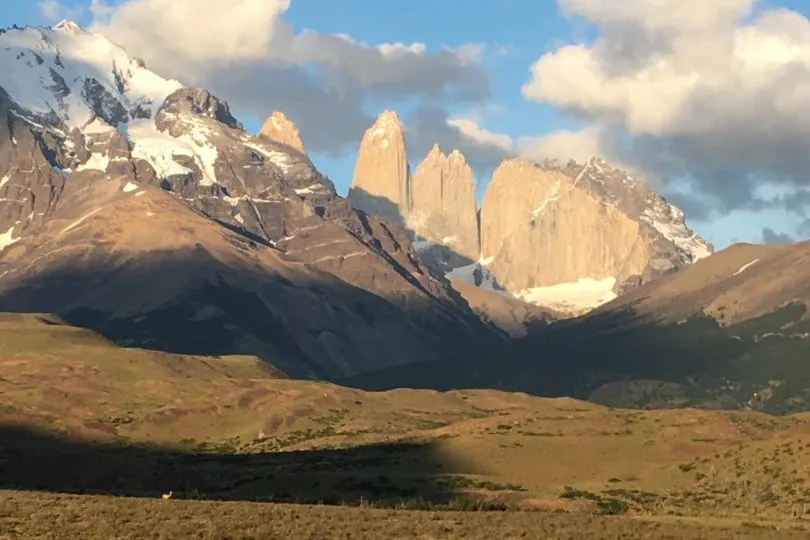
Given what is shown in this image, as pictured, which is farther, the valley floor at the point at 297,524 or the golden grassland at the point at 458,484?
the golden grassland at the point at 458,484

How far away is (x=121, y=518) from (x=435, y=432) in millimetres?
106056

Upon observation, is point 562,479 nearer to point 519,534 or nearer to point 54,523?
point 519,534

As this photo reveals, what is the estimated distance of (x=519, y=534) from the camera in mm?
63562

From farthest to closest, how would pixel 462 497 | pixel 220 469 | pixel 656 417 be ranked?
pixel 656 417, pixel 220 469, pixel 462 497

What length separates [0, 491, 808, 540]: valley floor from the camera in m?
59.5

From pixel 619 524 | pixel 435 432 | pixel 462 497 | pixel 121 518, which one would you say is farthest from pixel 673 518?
pixel 435 432

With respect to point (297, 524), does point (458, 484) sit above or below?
below

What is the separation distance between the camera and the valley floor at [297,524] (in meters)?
59.5

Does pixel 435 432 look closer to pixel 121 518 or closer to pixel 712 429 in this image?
pixel 712 429

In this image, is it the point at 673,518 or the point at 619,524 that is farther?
the point at 673,518

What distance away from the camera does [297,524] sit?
209ft

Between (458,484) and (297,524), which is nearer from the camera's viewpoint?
(297,524)

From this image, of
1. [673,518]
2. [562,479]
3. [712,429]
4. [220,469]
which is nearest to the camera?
[673,518]

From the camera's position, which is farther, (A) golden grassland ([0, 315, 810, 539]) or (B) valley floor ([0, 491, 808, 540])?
(A) golden grassland ([0, 315, 810, 539])
